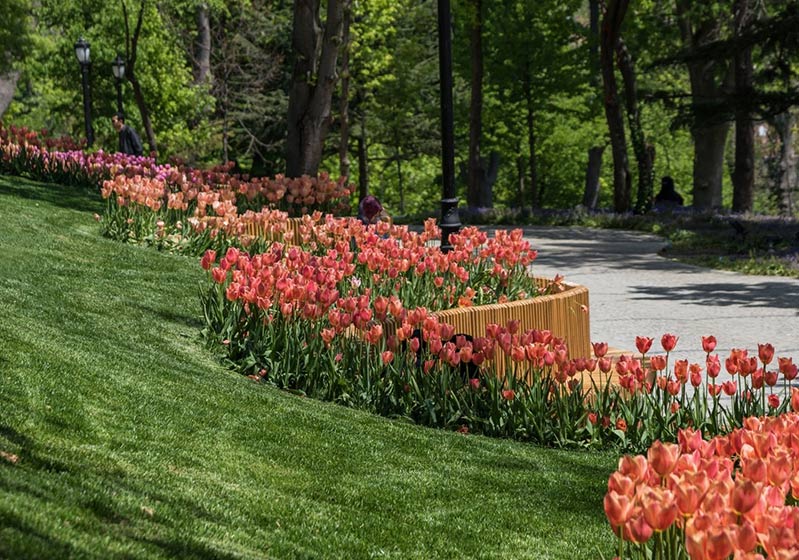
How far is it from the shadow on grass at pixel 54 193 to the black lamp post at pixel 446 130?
836cm

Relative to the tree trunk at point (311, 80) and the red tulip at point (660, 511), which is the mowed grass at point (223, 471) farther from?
the tree trunk at point (311, 80)

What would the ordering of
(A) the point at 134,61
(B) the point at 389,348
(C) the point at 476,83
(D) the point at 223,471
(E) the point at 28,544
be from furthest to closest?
(A) the point at 134,61 → (C) the point at 476,83 → (B) the point at 389,348 → (D) the point at 223,471 → (E) the point at 28,544

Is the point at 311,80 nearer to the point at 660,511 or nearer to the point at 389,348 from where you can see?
the point at 389,348

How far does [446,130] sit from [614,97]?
20285 mm

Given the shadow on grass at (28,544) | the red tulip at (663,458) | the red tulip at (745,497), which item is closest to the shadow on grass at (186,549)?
the shadow on grass at (28,544)

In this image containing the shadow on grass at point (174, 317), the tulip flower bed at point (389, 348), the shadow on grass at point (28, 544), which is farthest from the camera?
the shadow on grass at point (174, 317)

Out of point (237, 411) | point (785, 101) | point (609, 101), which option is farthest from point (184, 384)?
point (609, 101)

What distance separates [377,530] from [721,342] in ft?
27.6

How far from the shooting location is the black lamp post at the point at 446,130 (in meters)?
14.7

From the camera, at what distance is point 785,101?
25031 millimetres

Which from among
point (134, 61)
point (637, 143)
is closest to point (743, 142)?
point (637, 143)

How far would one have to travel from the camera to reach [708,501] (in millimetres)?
3943

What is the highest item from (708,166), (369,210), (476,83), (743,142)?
(476,83)

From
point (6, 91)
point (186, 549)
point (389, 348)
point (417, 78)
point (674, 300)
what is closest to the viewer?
point (186, 549)
